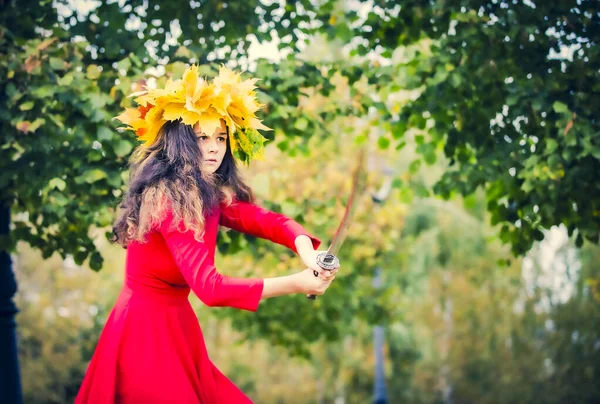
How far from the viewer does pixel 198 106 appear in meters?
3.29

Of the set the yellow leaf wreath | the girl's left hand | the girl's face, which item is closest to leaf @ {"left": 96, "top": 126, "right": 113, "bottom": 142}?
the yellow leaf wreath

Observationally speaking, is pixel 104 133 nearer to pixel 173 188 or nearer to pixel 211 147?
pixel 211 147

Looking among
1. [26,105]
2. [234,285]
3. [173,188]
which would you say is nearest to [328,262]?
[234,285]

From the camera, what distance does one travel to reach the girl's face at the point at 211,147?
11.0 feet

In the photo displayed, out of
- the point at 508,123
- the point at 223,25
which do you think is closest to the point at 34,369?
the point at 223,25

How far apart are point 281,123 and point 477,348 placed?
534 inches

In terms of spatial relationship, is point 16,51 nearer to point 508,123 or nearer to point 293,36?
point 293,36

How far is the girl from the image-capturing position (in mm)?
2852

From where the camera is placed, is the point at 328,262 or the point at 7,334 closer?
the point at 328,262

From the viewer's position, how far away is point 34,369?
12812 mm

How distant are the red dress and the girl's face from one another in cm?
26

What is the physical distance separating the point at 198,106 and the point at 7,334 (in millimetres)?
3445

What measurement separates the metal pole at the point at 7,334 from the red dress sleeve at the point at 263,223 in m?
3.10

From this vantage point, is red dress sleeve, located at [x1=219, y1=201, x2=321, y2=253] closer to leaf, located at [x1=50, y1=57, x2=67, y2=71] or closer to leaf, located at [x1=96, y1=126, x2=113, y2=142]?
leaf, located at [x1=96, y1=126, x2=113, y2=142]
